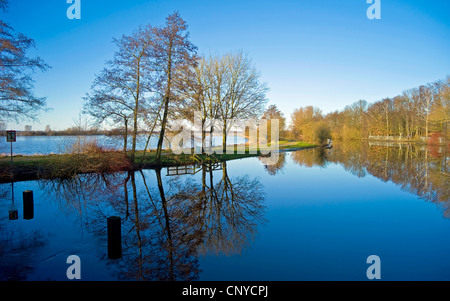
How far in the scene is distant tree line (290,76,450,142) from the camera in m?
46.5

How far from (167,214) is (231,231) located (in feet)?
7.50

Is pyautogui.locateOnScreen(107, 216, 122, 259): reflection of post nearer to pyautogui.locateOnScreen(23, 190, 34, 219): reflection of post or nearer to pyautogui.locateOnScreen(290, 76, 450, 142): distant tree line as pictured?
pyautogui.locateOnScreen(23, 190, 34, 219): reflection of post

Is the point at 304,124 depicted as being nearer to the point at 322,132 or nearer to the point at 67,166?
the point at 322,132

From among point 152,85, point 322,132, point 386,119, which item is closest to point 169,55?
point 152,85

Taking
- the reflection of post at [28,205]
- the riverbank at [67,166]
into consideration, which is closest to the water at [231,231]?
the reflection of post at [28,205]

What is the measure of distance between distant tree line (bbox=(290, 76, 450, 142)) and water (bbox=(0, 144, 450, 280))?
37.4m

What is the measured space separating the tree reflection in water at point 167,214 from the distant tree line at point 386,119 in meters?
39.9

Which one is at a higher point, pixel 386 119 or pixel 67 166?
pixel 386 119

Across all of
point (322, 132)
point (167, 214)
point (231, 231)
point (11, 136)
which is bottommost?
point (231, 231)

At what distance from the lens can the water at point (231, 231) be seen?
15.6ft

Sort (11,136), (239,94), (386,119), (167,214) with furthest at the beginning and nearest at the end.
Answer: (386,119) → (239,94) → (11,136) → (167,214)

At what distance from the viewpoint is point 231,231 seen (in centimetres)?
675
